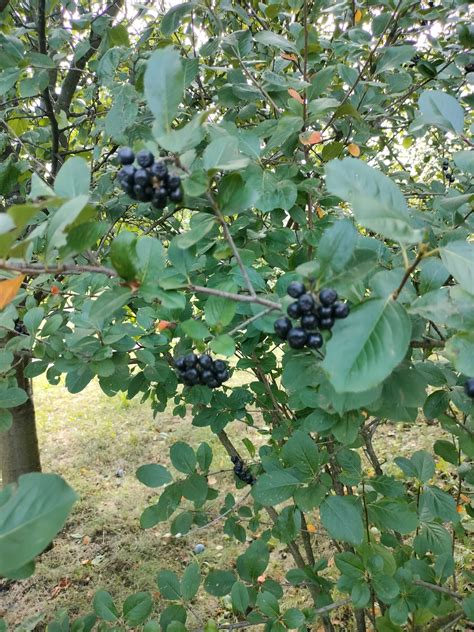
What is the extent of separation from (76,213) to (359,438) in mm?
1305

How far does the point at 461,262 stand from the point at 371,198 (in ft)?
0.61

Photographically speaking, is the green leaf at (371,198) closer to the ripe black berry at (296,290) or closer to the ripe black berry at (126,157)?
the ripe black berry at (296,290)

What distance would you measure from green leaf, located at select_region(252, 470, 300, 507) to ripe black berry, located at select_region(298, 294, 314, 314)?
2.31 feet

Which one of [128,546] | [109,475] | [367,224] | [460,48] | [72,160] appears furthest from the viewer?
[109,475]

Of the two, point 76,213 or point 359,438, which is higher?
point 76,213

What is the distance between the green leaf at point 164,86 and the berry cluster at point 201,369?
688 millimetres

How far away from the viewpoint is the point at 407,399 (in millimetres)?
1016

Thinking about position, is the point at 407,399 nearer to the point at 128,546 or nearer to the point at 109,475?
the point at 128,546

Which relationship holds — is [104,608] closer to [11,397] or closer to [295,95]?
[11,397]

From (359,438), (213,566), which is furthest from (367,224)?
(213,566)

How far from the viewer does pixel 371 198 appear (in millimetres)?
753

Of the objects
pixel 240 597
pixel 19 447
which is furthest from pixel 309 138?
pixel 19 447

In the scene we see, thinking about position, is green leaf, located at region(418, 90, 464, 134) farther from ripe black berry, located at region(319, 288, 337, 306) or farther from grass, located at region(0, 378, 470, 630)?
grass, located at region(0, 378, 470, 630)

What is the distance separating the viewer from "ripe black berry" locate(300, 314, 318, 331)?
0.87 metres
